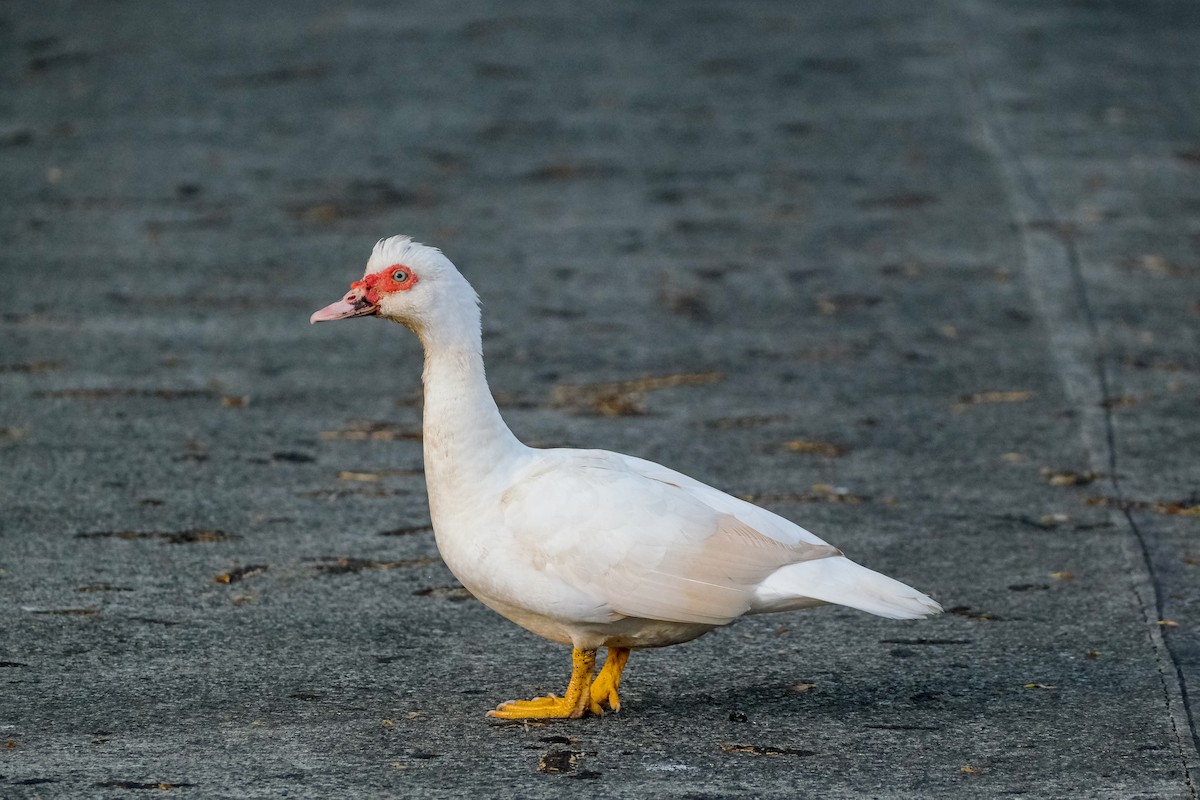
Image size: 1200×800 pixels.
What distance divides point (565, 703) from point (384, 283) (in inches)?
53.0

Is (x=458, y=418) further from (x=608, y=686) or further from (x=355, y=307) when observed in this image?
(x=608, y=686)

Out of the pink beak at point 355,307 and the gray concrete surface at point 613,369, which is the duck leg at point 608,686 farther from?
the pink beak at point 355,307

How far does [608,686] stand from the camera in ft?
15.5

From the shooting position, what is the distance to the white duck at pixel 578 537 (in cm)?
448

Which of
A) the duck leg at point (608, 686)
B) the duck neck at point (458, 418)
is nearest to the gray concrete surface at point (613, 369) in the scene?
the duck leg at point (608, 686)

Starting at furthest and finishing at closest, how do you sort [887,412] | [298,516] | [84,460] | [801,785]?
1. [887,412]
2. [84,460]
3. [298,516]
4. [801,785]

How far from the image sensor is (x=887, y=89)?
44.9 feet

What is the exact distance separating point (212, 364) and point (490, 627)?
11.1 feet

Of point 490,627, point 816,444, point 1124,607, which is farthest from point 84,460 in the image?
point 1124,607

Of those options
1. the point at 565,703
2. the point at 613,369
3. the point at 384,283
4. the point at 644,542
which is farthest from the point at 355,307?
the point at 613,369

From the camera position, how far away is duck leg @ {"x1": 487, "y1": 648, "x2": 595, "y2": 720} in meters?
4.56

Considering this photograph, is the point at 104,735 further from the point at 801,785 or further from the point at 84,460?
the point at 84,460

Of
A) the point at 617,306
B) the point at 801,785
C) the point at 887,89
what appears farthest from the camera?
the point at 887,89

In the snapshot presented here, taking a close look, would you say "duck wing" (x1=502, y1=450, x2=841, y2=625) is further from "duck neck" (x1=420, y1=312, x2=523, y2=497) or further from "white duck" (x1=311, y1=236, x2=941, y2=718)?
"duck neck" (x1=420, y1=312, x2=523, y2=497)
